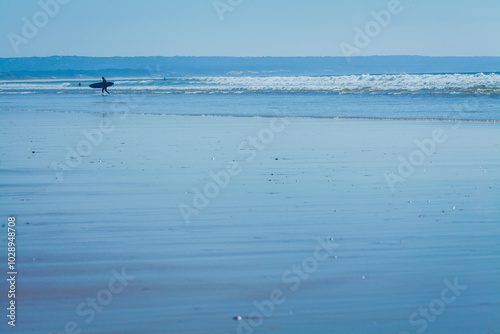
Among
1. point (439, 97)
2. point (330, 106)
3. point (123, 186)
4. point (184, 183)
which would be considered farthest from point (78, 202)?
point (439, 97)

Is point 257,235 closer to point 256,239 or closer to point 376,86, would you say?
point 256,239

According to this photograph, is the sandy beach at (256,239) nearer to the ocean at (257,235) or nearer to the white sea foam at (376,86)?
the ocean at (257,235)

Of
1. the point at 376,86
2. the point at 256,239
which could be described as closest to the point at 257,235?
the point at 256,239

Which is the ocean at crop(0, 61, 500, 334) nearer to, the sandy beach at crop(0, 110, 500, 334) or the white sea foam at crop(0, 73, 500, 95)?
the sandy beach at crop(0, 110, 500, 334)

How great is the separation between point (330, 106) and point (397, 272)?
71.1 feet

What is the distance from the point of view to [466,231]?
682cm

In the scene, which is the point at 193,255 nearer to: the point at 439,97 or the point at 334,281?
the point at 334,281

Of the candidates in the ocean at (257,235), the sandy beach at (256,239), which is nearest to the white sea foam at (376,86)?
the ocean at (257,235)

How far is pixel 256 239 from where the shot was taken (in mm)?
6516

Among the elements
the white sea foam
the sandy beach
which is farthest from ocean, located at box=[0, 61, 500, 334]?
the white sea foam

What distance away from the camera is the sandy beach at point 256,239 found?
475 centimetres

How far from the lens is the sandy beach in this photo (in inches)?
187

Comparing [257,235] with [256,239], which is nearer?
[256,239]

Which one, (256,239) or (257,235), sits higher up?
(257,235)
